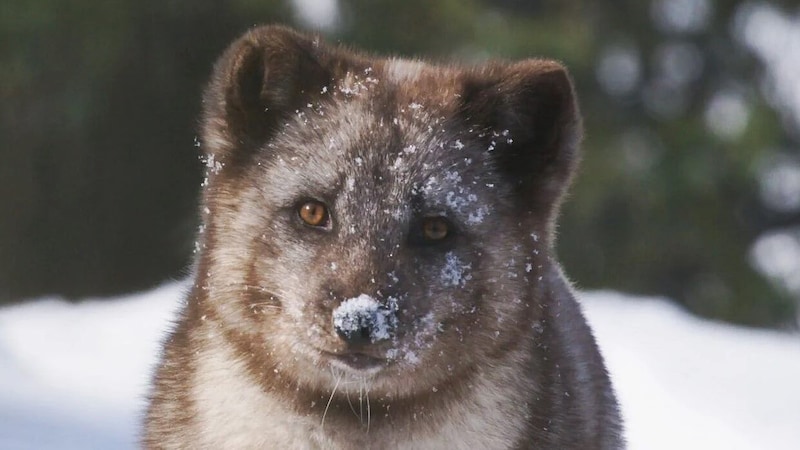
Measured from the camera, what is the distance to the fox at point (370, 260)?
10.2 feet

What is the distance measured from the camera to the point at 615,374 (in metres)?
6.33

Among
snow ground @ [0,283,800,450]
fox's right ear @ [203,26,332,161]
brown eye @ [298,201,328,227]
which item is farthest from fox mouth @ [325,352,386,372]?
snow ground @ [0,283,800,450]

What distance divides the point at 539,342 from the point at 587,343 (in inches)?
25.5

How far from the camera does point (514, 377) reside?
335 centimetres

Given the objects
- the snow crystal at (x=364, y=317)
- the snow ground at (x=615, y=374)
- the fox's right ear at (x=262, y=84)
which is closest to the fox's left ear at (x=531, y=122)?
the fox's right ear at (x=262, y=84)

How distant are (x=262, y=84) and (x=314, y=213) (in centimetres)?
43

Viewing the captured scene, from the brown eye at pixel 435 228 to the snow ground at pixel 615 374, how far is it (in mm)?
1953

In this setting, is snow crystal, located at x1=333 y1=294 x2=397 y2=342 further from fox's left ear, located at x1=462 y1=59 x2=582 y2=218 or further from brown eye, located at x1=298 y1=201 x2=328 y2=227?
fox's left ear, located at x1=462 y1=59 x2=582 y2=218

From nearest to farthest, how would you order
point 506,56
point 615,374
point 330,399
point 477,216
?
1. point 330,399
2. point 477,216
3. point 615,374
4. point 506,56

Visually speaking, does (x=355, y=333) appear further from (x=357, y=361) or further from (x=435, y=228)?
(x=435, y=228)

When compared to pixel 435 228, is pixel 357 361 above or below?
below

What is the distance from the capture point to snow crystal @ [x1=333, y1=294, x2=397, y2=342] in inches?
115

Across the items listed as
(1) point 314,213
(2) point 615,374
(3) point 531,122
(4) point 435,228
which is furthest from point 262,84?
(2) point 615,374

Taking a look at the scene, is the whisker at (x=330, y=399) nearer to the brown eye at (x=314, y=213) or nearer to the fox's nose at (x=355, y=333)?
the fox's nose at (x=355, y=333)
